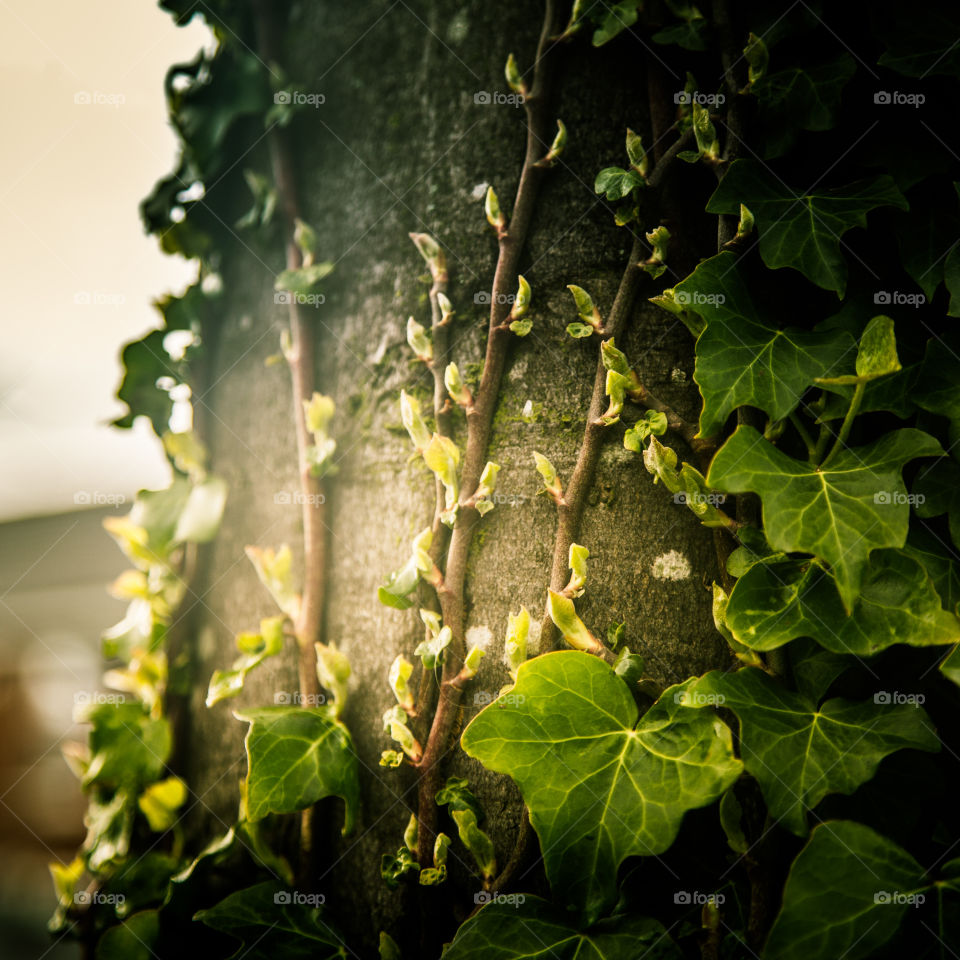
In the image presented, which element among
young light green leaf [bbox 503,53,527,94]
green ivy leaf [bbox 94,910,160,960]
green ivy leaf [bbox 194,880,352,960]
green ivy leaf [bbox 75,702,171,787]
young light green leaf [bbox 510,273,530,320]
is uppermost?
young light green leaf [bbox 503,53,527,94]

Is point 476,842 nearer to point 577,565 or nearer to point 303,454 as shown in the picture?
point 577,565

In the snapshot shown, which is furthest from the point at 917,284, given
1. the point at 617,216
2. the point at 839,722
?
the point at 839,722

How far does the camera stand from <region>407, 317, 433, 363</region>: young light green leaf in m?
1.06

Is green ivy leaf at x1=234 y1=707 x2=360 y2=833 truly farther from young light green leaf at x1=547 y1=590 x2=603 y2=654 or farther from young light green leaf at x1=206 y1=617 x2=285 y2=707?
young light green leaf at x1=547 y1=590 x2=603 y2=654

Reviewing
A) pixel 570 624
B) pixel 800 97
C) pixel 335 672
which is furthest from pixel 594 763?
pixel 800 97

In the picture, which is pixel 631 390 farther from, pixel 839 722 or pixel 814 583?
pixel 839 722

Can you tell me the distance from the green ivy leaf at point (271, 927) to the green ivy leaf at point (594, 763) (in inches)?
21.1

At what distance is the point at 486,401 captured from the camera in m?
1.02

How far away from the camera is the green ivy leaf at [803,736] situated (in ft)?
2.33

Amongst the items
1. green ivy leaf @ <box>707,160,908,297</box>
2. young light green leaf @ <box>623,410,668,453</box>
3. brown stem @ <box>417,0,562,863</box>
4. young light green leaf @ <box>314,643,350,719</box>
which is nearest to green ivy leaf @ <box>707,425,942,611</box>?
young light green leaf @ <box>623,410,668,453</box>

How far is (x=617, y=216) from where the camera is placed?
959mm

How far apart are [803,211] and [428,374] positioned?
0.69 metres

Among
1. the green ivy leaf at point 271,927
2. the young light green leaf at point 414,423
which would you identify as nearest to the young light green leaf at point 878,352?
the young light green leaf at point 414,423

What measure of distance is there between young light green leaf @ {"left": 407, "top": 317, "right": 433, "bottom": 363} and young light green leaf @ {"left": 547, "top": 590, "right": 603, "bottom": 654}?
1.68 feet
